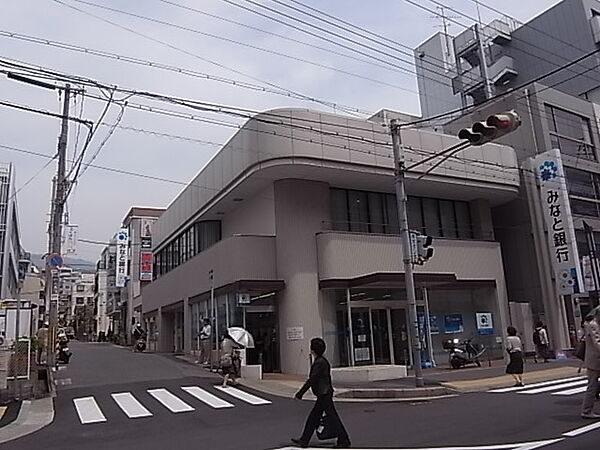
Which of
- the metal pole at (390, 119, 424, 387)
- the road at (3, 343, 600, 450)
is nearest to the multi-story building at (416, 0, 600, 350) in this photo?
the road at (3, 343, 600, 450)

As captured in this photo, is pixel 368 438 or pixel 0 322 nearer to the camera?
pixel 368 438

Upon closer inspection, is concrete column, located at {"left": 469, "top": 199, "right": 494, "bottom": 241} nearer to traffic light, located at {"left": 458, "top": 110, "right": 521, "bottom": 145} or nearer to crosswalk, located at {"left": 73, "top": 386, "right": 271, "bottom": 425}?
crosswalk, located at {"left": 73, "top": 386, "right": 271, "bottom": 425}

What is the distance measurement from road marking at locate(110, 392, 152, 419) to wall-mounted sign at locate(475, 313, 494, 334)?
15299 mm

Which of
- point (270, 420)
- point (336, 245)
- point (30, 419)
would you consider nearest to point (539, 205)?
point (336, 245)

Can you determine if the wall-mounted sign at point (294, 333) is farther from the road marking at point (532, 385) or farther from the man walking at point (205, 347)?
the road marking at point (532, 385)

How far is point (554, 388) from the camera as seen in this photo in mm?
14297

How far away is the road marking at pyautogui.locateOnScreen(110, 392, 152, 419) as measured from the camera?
471 inches

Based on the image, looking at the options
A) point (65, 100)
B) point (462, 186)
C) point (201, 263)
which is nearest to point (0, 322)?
point (65, 100)

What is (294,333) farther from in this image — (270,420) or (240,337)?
(270,420)

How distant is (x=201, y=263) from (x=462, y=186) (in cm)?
1215

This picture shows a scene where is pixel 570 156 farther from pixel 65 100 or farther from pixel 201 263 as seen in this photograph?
pixel 65 100

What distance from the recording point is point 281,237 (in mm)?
21438

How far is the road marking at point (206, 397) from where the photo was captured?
42.8 feet

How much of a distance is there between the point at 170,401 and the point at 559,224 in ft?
62.1
